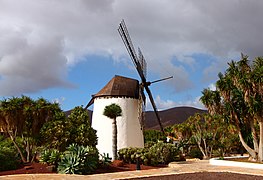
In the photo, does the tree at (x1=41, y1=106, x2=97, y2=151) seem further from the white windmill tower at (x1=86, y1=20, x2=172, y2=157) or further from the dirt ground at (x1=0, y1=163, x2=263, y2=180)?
the white windmill tower at (x1=86, y1=20, x2=172, y2=157)

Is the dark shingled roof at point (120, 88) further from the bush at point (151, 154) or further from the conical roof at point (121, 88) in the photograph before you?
the bush at point (151, 154)

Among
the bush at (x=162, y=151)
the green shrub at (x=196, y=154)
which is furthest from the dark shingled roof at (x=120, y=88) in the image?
the bush at (x=162, y=151)

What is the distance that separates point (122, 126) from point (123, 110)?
1.60 meters

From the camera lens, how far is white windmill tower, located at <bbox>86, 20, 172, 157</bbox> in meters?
29.1

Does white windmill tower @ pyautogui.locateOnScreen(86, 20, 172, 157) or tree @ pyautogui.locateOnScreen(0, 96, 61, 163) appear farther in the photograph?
white windmill tower @ pyautogui.locateOnScreen(86, 20, 172, 157)

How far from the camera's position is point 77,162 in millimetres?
14305

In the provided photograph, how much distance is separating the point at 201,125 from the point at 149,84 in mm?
7149

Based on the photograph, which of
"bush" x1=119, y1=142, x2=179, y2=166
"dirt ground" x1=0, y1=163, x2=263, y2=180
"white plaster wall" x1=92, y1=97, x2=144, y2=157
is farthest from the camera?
"white plaster wall" x1=92, y1=97, x2=144, y2=157

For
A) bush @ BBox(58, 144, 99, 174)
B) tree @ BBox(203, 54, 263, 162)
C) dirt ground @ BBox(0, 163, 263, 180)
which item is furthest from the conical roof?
bush @ BBox(58, 144, 99, 174)

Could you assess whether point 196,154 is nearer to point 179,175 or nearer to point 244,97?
point 244,97

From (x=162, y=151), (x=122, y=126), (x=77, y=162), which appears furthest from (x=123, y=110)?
(x=77, y=162)

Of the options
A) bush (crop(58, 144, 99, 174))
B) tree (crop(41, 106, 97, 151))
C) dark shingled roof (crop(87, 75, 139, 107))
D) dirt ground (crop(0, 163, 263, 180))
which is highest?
dark shingled roof (crop(87, 75, 139, 107))

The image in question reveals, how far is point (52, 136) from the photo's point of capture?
62.3 feet

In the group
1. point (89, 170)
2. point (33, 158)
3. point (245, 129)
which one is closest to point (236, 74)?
point (245, 129)
